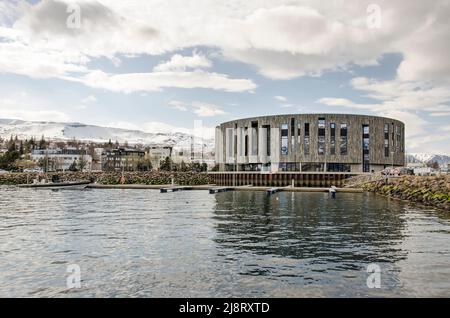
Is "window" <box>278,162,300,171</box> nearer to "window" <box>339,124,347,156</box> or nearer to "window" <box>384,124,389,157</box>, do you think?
"window" <box>339,124,347,156</box>

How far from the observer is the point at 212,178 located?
142m

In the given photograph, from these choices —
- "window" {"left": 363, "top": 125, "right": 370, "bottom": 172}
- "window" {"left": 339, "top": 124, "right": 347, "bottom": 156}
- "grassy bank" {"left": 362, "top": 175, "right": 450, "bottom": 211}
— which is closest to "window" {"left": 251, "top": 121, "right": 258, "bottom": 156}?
"window" {"left": 339, "top": 124, "right": 347, "bottom": 156}

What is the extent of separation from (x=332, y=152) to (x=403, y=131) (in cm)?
3424

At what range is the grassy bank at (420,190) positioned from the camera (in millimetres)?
60138

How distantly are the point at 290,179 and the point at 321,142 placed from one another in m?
16.3

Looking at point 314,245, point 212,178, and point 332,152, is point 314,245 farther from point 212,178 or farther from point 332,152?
point 212,178

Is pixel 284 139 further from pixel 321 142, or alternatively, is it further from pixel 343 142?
pixel 343 142

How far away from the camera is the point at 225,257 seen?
22828 mm

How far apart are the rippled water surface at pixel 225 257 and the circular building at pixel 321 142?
81601 mm

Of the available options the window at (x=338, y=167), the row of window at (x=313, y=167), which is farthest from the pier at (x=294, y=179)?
the window at (x=338, y=167)

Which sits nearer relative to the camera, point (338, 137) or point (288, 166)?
point (338, 137)

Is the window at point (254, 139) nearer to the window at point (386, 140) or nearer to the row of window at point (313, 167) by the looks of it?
the row of window at point (313, 167)

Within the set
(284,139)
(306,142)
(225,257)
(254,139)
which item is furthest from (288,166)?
(225,257)
